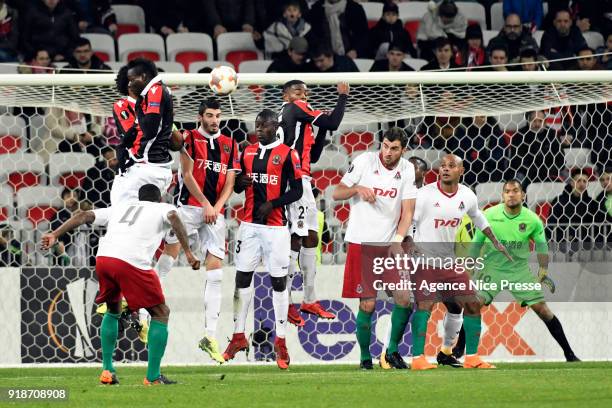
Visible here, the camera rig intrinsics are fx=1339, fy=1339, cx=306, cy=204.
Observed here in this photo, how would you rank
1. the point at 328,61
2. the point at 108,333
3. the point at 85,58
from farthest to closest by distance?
the point at 328,61 → the point at 85,58 → the point at 108,333

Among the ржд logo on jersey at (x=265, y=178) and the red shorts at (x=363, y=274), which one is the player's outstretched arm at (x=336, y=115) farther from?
the red shorts at (x=363, y=274)

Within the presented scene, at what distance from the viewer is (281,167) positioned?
11.0m

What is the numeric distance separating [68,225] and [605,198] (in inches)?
225

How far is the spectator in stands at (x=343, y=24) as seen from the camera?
17078mm

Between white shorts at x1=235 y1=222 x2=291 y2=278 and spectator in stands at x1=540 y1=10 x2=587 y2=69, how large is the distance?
7.22m

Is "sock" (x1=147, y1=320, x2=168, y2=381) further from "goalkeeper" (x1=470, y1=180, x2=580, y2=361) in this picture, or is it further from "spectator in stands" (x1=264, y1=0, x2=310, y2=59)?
"spectator in stands" (x1=264, y1=0, x2=310, y2=59)

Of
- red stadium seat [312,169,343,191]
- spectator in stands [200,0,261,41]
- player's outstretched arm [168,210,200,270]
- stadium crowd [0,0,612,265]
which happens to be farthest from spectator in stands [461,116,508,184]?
player's outstretched arm [168,210,200,270]

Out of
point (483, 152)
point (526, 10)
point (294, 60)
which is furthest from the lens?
point (526, 10)

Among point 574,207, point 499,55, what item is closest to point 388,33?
point 499,55

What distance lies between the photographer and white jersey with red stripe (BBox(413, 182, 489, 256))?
11266 mm

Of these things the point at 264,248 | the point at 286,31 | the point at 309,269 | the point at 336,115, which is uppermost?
the point at 286,31

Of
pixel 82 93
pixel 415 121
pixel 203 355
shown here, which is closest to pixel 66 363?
pixel 203 355

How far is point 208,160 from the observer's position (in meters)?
11.2

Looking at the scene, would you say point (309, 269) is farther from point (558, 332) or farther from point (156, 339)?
point (156, 339)
